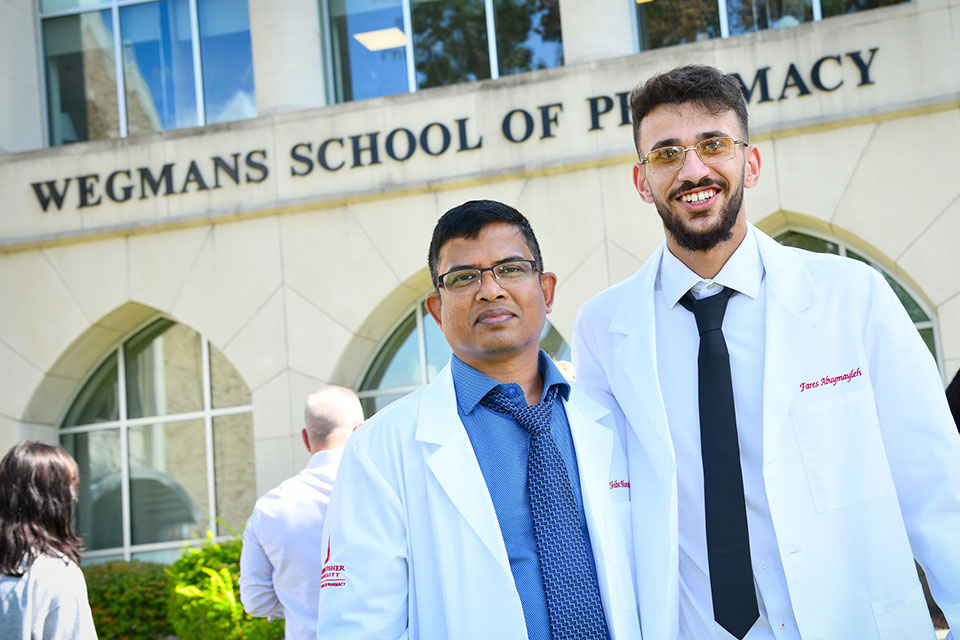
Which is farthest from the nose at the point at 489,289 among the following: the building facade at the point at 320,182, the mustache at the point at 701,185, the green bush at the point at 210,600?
the building facade at the point at 320,182

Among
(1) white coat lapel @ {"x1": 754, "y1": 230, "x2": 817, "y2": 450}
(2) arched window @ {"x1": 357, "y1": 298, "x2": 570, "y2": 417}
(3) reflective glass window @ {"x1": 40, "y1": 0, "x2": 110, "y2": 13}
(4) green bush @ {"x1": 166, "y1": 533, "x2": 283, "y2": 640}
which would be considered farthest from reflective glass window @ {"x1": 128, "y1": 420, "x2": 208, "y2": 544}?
(1) white coat lapel @ {"x1": 754, "y1": 230, "x2": 817, "y2": 450}

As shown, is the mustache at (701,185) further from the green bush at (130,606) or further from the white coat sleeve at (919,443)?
the green bush at (130,606)

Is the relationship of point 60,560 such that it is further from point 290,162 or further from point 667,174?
point 290,162

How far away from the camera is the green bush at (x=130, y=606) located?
10.4 metres

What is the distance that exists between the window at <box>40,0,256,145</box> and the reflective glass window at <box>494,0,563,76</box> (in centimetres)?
311

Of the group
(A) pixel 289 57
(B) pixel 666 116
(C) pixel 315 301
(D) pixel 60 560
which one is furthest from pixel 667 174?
(A) pixel 289 57

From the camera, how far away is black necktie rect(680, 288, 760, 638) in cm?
288

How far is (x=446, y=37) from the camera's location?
39.4 feet

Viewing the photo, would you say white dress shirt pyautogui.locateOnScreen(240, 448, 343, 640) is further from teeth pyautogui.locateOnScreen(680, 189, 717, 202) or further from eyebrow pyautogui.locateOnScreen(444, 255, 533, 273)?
teeth pyautogui.locateOnScreen(680, 189, 717, 202)

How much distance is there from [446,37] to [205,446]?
17.8ft

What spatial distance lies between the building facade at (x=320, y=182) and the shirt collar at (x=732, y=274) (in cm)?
692

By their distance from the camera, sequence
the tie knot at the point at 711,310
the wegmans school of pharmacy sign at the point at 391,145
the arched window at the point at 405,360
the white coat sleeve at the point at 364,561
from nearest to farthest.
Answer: the white coat sleeve at the point at 364,561 < the tie knot at the point at 711,310 < the wegmans school of pharmacy sign at the point at 391,145 < the arched window at the point at 405,360

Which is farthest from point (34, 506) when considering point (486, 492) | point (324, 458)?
point (486, 492)

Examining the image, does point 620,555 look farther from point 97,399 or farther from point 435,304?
point 97,399
